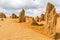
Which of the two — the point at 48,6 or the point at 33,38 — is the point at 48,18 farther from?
the point at 33,38

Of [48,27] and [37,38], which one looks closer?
[37,38]

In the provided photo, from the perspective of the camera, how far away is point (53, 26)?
17219mm

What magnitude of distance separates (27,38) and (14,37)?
129cm

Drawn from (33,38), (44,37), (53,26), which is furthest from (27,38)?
(53,26)

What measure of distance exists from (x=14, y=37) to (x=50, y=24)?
4203 millimetres

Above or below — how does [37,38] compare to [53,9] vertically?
below

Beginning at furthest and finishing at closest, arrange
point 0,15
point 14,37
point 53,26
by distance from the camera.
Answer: point 0,15
point 53,26
point 14,37

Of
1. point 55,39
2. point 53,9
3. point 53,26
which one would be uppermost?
point 53,9

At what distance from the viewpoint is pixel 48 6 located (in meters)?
18.2

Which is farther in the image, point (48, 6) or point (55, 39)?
point (48, 6)

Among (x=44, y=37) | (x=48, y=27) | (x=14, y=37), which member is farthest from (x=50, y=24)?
(x=14, y=37)

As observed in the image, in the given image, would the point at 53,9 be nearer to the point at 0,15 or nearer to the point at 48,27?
the point at 48,27

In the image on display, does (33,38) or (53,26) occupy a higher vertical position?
(53,26)

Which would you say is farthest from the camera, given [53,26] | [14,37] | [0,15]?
[0,15]
